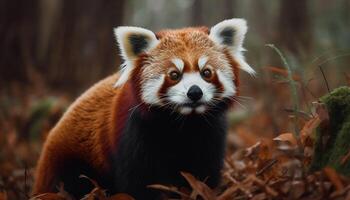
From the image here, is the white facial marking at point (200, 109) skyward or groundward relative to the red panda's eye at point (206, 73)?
groundward

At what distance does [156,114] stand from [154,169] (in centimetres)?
39

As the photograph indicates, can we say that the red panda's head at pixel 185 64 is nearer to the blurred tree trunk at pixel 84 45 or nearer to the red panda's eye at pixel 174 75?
the red panda's eye at pixel 174 75

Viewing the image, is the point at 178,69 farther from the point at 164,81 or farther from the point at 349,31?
the point at 349,31

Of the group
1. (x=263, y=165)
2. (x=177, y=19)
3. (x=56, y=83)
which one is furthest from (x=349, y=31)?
(x=177, y=19)

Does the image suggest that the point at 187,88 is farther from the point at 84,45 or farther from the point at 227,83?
the point at 84,45

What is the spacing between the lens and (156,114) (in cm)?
398

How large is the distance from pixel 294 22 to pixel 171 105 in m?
10.6

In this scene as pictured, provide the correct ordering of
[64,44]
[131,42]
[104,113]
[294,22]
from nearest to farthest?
[131,42]
[104,113]
[64,44]
[294,22]

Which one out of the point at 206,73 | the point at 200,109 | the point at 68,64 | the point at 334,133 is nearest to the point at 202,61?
the point at 206,73

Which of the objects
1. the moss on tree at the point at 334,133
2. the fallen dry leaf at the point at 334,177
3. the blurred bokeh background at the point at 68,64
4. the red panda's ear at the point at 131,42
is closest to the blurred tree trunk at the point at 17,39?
the blurred bokeh background at the point at 68,64

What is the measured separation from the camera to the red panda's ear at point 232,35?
4.13 m

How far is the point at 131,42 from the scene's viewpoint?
13.5ft

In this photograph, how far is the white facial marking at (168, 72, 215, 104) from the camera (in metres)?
3.71

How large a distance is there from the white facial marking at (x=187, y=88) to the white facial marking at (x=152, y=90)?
0.11m
